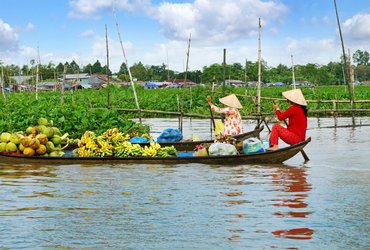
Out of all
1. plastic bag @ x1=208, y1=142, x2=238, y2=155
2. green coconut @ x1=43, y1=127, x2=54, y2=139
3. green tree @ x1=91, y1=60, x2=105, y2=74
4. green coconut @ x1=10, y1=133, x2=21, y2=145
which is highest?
green tree @ x1=91, y1=60, x2=105, y2=74

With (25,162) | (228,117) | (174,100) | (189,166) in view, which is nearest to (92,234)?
(189,166)

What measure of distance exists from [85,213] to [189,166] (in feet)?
11.3

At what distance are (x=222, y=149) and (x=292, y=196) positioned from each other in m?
2.53

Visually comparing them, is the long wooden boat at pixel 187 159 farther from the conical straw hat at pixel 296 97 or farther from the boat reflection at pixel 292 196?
the conical straw hat at pixel 296 97

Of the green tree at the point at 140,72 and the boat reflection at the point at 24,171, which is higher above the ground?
the green tree at the point at 140,72

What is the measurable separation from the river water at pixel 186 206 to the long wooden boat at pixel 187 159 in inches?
4.1

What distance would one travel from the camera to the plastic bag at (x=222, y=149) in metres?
9.54

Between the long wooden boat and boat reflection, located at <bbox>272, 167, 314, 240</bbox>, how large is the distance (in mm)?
245

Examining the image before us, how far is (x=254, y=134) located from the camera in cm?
1212

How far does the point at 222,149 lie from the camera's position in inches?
376

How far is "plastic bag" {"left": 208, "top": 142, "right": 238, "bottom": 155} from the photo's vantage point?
954 centimetres

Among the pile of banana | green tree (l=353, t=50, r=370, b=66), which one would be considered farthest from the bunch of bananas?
green tree (l=353, t=50, r=370, b=66)

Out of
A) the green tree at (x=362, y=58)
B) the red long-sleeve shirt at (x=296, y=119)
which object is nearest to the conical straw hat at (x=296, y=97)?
the red long-sleeve shirt at (x=296, y=119)

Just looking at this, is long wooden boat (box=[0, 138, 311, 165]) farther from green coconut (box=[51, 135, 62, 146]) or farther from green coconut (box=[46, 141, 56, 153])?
green coconut (box=[51, 135, 62, 146])
